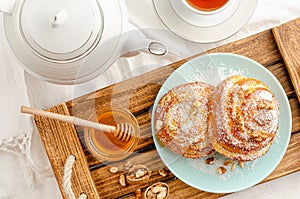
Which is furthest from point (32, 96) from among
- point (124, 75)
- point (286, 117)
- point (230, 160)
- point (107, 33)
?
point (286, 117)

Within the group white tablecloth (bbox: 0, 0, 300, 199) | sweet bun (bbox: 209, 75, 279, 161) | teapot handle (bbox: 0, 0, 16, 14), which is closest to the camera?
Answer: teapot handle (bbox: 0, 0, 16, 14)

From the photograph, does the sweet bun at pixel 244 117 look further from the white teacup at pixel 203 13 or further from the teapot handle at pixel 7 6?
the teapot handle at pixel 7 6

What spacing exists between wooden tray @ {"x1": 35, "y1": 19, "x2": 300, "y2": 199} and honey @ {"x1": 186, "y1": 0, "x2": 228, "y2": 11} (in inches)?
4.0

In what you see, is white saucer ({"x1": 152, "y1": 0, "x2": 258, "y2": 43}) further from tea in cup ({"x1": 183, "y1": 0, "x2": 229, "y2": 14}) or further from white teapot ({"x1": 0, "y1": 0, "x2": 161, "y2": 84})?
white teapot ({"x1": 0, "y1": 0, "x2": 161, "y2": 84})

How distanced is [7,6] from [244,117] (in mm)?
523

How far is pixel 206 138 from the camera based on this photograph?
113cm

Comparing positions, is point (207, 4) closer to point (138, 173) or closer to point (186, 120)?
point (186, 120)

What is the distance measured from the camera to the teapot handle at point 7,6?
0.97 metres

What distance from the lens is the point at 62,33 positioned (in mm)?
981

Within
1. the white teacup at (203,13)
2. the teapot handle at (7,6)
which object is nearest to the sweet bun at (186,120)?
the white teacup at (203,13)

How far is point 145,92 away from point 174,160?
6.6 inches

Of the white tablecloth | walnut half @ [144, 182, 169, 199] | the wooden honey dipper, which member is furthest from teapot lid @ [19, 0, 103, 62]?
walnut half @ [144, 182, 169, 199]

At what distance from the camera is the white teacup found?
1.14 meters

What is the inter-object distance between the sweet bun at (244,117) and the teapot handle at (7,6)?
46cm
